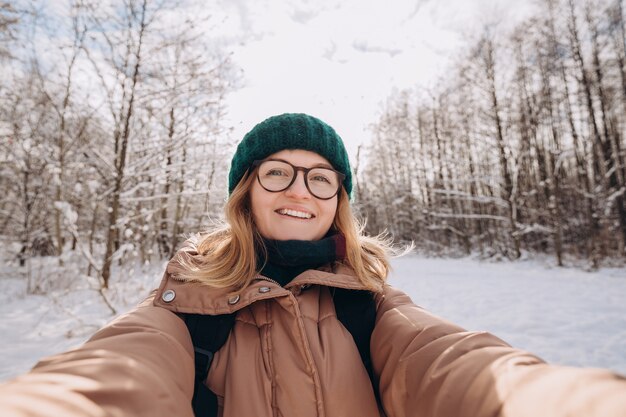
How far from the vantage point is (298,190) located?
5.06ft

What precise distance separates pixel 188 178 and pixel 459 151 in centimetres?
1841

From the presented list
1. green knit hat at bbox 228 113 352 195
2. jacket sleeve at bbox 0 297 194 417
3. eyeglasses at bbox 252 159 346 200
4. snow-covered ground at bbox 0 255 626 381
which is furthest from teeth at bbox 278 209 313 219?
snow-covered ground at bbox 0 255 626 381

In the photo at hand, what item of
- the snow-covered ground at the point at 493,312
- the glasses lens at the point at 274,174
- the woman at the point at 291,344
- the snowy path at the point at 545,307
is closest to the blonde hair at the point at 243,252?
the woman at the point at 291,344

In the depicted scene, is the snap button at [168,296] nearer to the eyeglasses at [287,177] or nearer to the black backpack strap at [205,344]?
the black backpack strap at [205,344]

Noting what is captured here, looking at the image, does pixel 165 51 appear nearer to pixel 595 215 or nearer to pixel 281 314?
pixel 281 314

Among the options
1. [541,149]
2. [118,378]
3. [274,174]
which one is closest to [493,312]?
[274,174]

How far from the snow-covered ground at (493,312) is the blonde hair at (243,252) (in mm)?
3004

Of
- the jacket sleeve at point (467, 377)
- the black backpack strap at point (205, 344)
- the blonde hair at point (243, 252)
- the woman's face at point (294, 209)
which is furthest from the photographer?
the woman's face at point (294, 209)

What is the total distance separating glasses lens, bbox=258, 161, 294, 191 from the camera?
1601 millimetres

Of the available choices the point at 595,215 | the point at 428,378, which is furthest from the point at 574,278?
the point at 428,378

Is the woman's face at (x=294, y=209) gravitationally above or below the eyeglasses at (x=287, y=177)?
below

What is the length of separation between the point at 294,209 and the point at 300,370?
79 cm

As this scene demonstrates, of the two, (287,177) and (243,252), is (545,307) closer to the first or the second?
(287,177)

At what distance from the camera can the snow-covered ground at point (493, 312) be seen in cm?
351
